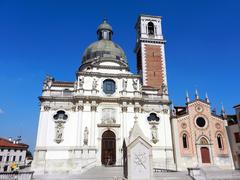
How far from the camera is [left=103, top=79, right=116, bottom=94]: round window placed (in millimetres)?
31492

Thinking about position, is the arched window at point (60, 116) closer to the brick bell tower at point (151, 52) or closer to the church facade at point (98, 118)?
the church facade at point (98, 118)

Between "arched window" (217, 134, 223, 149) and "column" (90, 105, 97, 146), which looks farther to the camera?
"arched window" (217, 134, 223, 149)

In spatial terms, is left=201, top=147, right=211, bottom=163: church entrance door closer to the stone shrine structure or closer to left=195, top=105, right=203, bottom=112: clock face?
left=195, top=105, right=203, bottom=112: clock face

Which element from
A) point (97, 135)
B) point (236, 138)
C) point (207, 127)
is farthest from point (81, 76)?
point (236, 138)

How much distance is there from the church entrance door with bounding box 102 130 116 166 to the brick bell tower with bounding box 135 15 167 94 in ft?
35.9

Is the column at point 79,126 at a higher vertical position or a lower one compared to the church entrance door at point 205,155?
higher

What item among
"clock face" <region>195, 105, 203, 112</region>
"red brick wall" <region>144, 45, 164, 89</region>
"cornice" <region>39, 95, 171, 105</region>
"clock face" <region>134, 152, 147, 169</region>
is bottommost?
"clock face" <region>134, 152, 147, 169</region>

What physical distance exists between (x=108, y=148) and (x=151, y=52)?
65.9ft

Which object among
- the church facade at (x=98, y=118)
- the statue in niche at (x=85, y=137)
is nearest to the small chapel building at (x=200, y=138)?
the church facade at (x=98, y=118)

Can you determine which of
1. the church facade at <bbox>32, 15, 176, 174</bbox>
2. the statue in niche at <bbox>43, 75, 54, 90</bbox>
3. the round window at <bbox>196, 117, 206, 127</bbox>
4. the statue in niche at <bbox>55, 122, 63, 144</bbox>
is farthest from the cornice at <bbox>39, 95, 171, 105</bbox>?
the round window at <bbox>196, 117, 206, 127</bbox>

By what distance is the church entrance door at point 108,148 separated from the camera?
2798cm

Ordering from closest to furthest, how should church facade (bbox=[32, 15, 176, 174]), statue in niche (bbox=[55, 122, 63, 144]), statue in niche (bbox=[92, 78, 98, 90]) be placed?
1. church facade (bbox=[32, 15, 176, 174])
2. statue in niche (bbox=[55, 122, 63, 144])
3. statue in niche (bbox=[92, 78, 98, 90])

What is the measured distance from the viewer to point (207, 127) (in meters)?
31.4

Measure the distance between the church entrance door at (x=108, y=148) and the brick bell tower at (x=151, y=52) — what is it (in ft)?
35.9
